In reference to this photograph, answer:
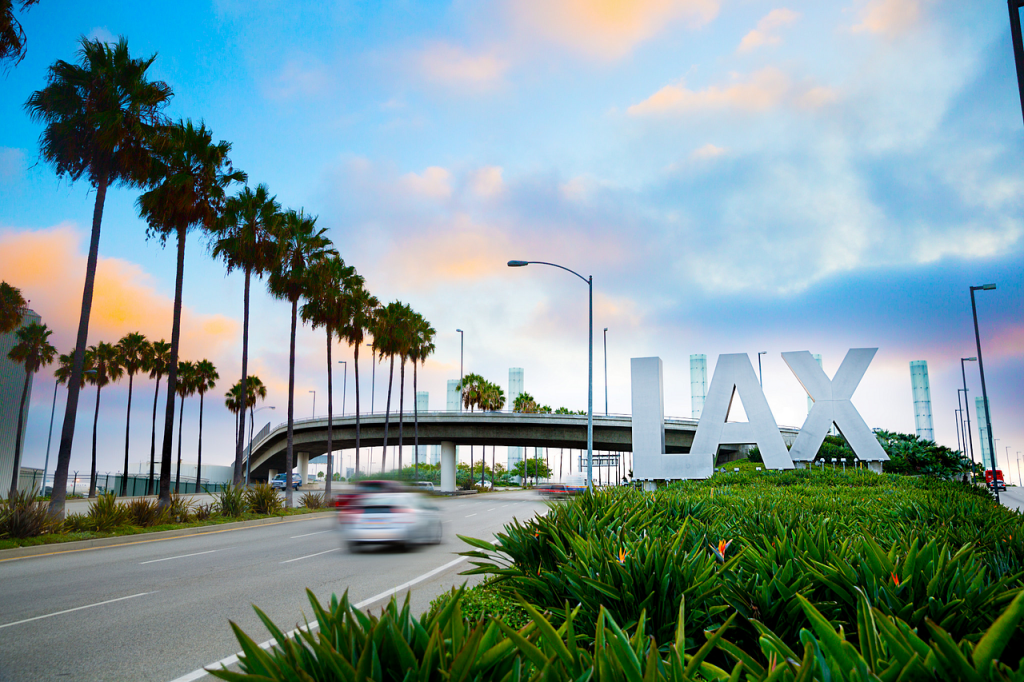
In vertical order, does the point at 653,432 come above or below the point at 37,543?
above

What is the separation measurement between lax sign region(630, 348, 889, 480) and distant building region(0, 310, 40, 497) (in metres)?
45.8

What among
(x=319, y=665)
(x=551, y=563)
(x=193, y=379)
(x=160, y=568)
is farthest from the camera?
(x=193, y=379)

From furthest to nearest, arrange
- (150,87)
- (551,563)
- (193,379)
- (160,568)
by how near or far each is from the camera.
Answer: (193,379) < (150,87) < (160,568) < (551,563)

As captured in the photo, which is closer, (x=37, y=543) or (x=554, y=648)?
(x=554, y=648)

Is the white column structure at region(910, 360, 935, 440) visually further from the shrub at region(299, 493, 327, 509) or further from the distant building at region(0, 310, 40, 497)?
the distant building at region(0, 310, 40, 497)

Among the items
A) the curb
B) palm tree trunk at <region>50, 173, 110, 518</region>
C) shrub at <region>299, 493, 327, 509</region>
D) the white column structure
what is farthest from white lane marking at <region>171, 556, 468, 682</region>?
the white column structure

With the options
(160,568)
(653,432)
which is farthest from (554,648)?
(653,432)

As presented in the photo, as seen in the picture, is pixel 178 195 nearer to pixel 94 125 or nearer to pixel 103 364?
pixel 94 125

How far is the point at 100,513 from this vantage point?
1941 cm

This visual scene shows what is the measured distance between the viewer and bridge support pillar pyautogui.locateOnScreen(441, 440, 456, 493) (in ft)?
211

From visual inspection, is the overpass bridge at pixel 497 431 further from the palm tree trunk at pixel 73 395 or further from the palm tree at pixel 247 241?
the palm tree trunk at pixel 73 395

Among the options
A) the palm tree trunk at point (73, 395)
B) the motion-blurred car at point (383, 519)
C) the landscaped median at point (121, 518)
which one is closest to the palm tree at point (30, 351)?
the landscaped median at point (121, 518)

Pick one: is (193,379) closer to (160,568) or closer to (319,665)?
(160,568)

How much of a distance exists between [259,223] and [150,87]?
32.2ft
